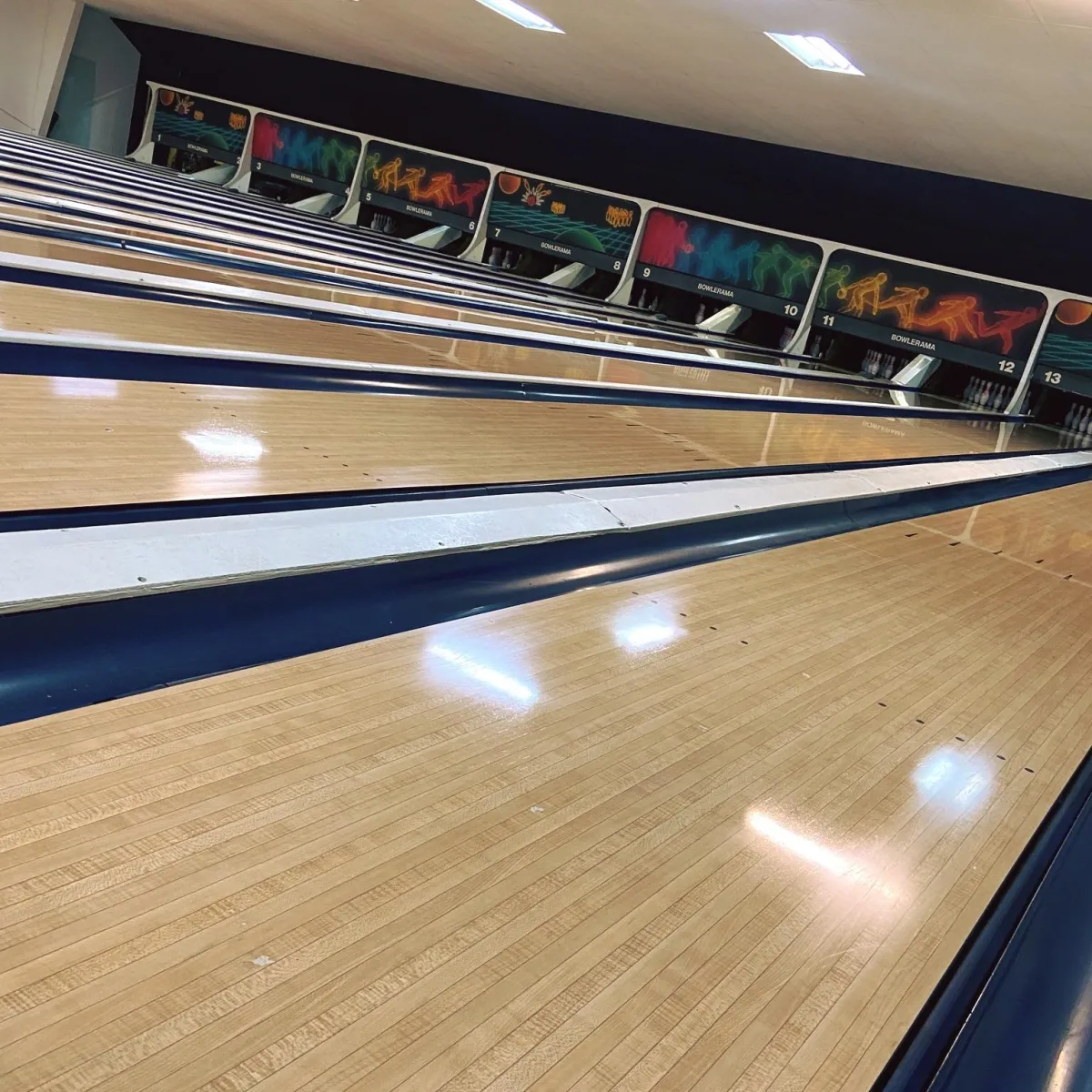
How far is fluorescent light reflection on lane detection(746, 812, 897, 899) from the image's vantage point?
1298mm

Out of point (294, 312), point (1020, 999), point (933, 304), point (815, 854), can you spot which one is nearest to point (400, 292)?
point (294, 312)

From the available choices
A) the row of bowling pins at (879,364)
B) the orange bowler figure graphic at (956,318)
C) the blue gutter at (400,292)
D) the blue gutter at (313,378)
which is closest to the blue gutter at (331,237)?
the blue gutter at (400,292)

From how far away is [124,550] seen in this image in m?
1.66

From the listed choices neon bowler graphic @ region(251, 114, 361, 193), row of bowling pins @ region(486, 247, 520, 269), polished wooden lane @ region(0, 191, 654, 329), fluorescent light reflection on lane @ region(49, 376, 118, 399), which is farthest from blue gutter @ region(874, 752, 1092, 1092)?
neon bowler graphic @ region(251, 114, 361, 193)

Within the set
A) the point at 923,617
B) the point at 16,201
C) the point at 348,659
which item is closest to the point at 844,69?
the point at 923,617

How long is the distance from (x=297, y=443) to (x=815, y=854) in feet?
5.11

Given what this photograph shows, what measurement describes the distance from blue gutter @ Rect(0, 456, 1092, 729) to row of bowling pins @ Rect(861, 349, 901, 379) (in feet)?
18.9

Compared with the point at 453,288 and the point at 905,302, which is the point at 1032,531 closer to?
the point at 453,288

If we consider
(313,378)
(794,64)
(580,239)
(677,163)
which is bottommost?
(313,378)

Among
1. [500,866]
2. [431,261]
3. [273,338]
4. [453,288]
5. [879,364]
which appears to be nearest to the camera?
[500,866]

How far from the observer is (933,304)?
740 centimetres

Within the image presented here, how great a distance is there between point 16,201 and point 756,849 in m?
4.81

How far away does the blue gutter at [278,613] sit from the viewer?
4.53ft

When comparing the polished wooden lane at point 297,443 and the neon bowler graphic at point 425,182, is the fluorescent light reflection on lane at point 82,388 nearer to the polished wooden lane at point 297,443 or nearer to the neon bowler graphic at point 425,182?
the polished wooden lane at point 297,443
